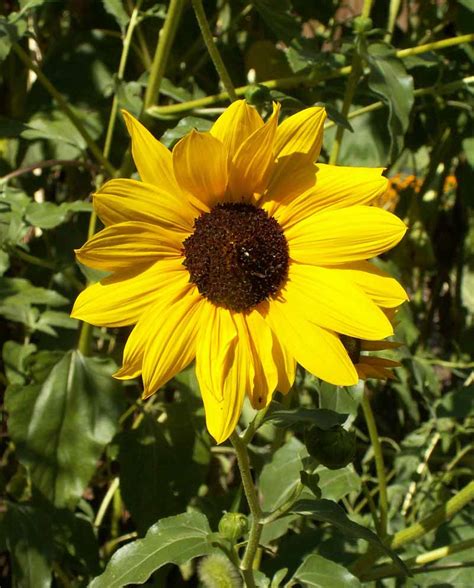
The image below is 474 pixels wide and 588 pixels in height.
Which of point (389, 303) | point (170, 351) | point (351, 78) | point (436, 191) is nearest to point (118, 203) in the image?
point (170, 351)

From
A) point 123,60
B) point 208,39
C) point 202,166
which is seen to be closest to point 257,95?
point 208,39

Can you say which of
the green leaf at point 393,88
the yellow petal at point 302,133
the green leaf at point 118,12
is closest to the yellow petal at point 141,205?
the yellow petal at point 302,133

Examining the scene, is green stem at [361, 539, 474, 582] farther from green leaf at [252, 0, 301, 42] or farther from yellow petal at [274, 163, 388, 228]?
green leaf at [252, 0, 301, 42]

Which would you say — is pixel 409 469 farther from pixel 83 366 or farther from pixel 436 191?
pixel 436 191

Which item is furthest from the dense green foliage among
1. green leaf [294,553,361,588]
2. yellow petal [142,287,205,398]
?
yellow petal [142,287,205,398]

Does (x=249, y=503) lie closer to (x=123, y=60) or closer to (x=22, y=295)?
(x=22, y=295)
